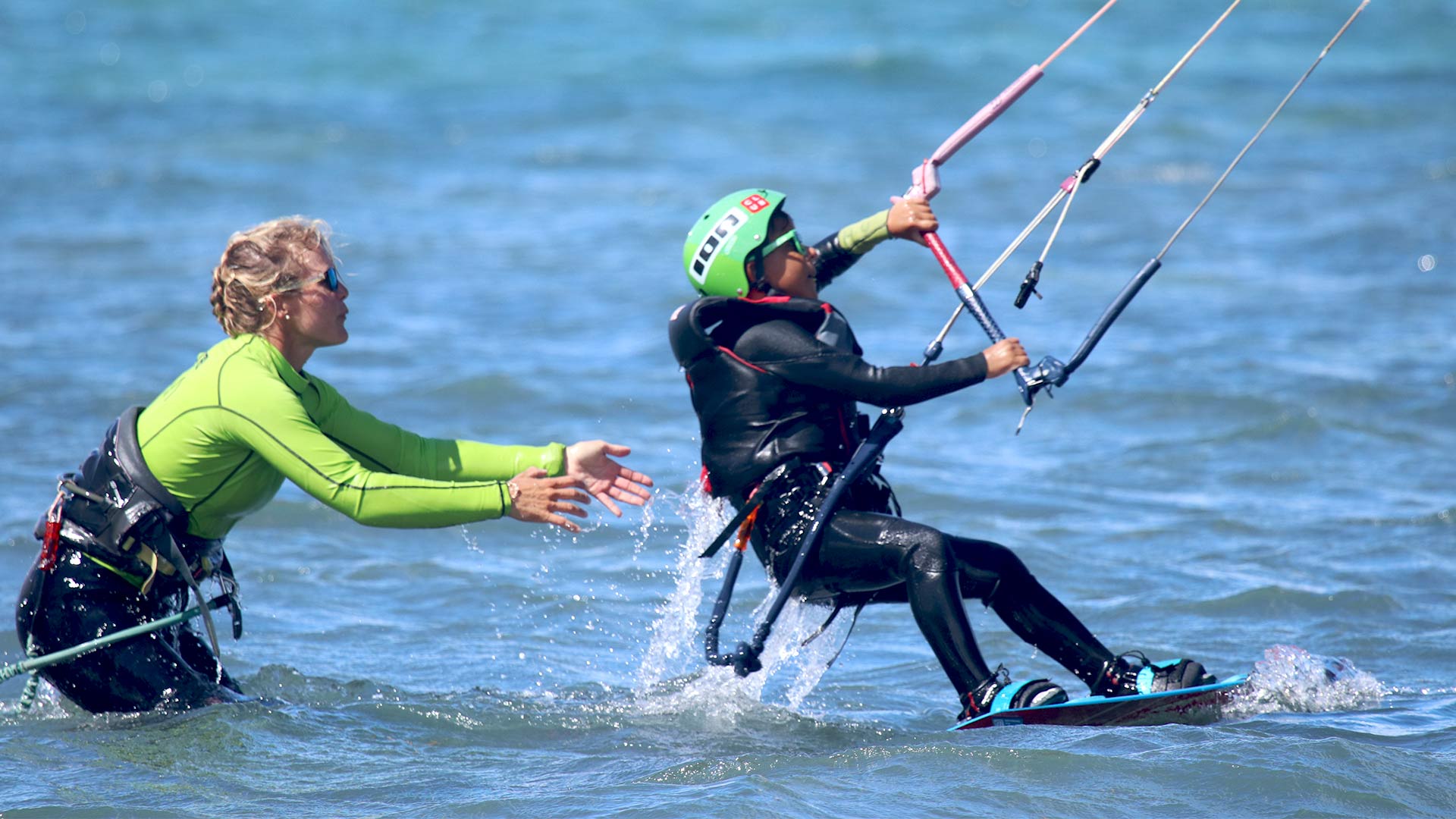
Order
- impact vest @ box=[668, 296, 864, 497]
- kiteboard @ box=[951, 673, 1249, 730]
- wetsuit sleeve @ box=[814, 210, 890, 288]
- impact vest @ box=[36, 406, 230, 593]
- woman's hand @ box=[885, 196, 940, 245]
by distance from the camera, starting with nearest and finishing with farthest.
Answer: impact vest @ box=[36, 406, 230, 593], kiteboard @ box=[951, 673, 1249, 730], impact vest @ box=[668, 296, 864, 497], woman's hand @ box=[885, 196, 940, 245], wetsuit sleeve @ box=[814, 210, 890, 288]

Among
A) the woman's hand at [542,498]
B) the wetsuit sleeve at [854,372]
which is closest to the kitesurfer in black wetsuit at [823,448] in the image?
the wetsuit sleeve at [854,372]

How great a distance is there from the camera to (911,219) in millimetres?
5840

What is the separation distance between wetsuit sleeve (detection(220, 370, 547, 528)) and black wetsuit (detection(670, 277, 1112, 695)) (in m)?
1.05

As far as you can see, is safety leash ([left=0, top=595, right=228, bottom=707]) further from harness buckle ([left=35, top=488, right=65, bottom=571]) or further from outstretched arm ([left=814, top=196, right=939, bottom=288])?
outstretched arm ([left=814, top=196, right=939, bottom=288])

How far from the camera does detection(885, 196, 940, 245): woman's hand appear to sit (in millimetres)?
5844

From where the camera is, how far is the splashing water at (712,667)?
233 inches

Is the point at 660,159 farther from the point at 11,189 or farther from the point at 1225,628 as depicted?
the point at 1225,628

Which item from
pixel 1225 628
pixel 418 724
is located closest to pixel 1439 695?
pixel 1225 628

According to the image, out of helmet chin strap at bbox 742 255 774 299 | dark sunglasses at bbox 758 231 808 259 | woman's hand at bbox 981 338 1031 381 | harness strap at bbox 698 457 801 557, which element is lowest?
harness strap at bbox 698 457 801 557

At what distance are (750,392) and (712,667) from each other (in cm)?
112

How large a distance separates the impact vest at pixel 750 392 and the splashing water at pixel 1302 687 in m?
1.67

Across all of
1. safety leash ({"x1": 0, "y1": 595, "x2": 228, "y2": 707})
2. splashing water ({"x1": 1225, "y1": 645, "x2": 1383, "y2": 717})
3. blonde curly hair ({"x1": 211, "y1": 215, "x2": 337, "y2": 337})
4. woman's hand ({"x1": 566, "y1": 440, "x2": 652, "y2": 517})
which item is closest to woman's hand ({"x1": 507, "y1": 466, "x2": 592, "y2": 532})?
woman's hand ({"x1": 566, "y1": 440, "x2": 652, "y2": 517})

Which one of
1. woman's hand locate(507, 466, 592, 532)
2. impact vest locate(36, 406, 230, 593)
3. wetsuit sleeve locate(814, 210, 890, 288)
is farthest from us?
wetsuit sleeve locate(814, 210, 890, 288)

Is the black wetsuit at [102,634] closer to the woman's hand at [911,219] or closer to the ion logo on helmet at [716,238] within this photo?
the ion logo on helmet at [716,238]
